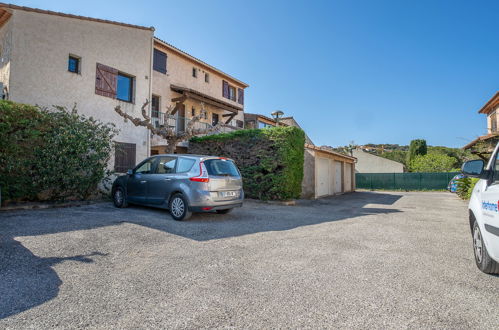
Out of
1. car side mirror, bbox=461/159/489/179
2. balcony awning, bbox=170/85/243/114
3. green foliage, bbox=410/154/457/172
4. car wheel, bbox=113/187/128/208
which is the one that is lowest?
car wheel, bbox=113/187/128/208

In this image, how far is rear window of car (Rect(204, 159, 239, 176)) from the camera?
662 centimetres

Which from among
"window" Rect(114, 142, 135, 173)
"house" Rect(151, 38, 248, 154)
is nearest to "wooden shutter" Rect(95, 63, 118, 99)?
"window" Rect(114, 142, 135, 173)

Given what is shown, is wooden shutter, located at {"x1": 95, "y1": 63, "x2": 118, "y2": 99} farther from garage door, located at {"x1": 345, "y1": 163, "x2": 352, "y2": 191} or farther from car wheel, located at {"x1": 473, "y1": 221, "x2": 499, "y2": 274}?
garage door, located at {"x1": 345, "y1": 163, "x2": 352, "y2": 191}

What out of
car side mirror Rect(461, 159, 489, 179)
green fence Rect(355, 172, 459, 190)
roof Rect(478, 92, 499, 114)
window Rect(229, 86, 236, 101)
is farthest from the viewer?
green fence Rect(355, 172, 459, 190)

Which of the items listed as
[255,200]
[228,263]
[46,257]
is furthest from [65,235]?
[255,200]

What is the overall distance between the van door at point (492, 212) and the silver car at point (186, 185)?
4.84 metres

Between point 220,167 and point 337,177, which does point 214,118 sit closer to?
point 337,177

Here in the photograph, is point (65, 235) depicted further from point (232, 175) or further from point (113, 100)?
point (113, 100)

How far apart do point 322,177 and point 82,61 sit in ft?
43.5

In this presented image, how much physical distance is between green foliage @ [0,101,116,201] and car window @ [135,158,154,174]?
213cm

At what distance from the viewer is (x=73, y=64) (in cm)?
1099

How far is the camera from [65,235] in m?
4.86

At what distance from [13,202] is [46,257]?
18.7ft

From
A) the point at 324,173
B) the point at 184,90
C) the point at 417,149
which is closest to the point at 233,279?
the point at 324,173
